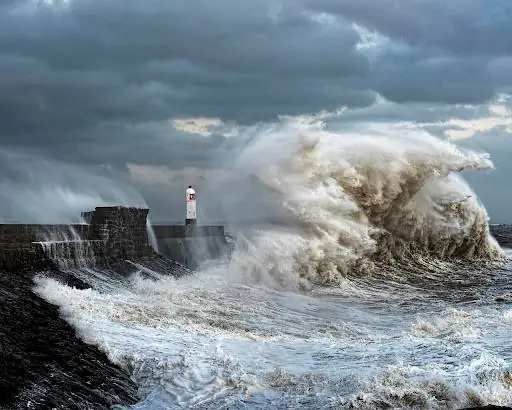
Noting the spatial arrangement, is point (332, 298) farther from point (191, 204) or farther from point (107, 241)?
point (191, 204)

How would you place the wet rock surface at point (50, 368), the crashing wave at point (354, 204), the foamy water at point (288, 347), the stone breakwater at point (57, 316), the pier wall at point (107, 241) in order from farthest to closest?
the crashing wave at point (354, 204) < the pier wall at point (107, 241) < the foamy water at point (288, 347) < the stone breakwater at point (57, 316) < the wet rock surface at point (50, 368)

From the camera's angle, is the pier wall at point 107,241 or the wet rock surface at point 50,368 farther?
Answer: the pier wall at point 107,241

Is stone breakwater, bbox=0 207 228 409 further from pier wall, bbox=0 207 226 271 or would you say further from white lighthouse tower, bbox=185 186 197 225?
white lighthouse tower, bbox=185 186 197 225

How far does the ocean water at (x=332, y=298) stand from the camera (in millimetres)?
6895

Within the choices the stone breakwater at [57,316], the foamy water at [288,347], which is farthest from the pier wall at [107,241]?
the foamy water at [288,347]

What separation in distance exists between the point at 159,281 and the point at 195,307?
2.76m

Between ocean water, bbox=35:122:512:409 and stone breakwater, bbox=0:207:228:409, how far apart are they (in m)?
0.29

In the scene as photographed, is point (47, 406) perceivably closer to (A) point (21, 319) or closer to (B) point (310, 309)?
(A) point (21, 319)

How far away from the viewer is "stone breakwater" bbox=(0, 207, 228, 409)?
245 inches

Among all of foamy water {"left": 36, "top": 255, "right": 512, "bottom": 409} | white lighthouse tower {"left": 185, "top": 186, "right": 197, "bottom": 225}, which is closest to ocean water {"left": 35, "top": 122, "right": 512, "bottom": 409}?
foamy water {"left": 36, "top": 255, "right": 512, "bottom": 409}

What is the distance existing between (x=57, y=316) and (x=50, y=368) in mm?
2048

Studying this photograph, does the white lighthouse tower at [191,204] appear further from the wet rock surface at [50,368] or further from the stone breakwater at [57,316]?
the wet rock surface at [50,368]

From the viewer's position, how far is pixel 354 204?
18672mm

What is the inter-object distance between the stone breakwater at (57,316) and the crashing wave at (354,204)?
119 inches
